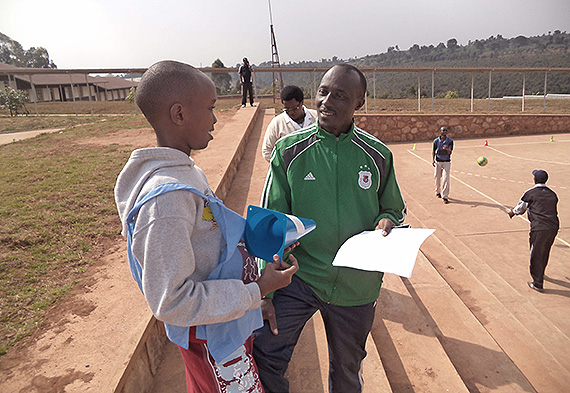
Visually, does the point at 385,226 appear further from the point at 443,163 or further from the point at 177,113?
the point at 443,163

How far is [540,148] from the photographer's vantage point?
45.1ft

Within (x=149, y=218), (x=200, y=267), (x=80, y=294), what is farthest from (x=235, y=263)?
(x=80, y=294)

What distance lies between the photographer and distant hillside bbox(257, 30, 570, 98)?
57219mm

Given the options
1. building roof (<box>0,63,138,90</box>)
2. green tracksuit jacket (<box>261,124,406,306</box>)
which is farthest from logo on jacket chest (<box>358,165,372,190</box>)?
building roof (<box>0,63,138,90</box>)

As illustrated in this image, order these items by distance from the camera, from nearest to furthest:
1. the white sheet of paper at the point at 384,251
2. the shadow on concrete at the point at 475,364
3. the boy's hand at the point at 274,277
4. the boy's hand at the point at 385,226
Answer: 1. the boy's hand at the point at 274,277
2. the white sheet of paper at the point at 384,251
3. the boy's hand at the point at 385,226
4. the shadow on concrete at the point at 475,364

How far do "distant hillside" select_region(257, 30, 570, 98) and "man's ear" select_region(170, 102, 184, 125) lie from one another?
35379 millimetres

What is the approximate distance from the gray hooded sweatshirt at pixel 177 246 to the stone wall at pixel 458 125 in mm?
→ 15683

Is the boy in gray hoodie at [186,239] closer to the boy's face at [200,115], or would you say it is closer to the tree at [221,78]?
the boy's face at [200,115]

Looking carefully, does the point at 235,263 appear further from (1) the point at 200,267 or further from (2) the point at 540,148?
(2) the point at 540,148

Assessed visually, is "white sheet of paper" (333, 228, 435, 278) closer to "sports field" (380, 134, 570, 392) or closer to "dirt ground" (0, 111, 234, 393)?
"dirt ground" (0, 111, 234, 393)

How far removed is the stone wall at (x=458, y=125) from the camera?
1653 cm

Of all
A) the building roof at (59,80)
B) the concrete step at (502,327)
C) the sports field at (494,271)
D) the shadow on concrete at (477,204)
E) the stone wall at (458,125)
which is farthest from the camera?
the building roof at (59,80)

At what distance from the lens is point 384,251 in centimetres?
169

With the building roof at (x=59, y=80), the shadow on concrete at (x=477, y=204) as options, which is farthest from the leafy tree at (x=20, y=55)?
the shadow on concrete at (x=477, y=204)
